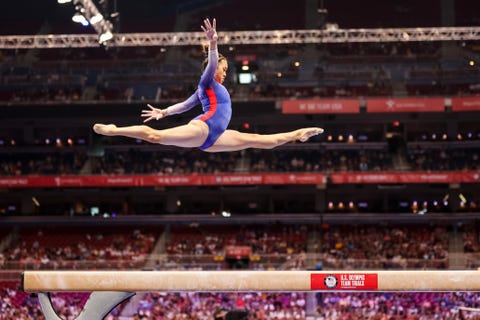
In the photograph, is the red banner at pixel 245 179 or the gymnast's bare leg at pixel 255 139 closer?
the gymnast's bare leg at pixel 255 139

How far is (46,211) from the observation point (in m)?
29.6

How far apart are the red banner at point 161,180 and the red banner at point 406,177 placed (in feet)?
2.86

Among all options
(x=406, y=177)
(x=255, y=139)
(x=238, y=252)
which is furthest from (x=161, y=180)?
(x=255, y=139)

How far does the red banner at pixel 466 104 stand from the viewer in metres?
24.8

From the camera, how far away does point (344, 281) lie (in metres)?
7.71

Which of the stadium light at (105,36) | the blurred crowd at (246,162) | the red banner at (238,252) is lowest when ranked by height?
the red banner at (238,252)

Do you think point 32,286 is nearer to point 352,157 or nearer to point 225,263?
point 225,263

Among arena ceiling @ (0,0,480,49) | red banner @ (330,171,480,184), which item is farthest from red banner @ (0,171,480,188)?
arena ceiling @ (0,0,480,49)

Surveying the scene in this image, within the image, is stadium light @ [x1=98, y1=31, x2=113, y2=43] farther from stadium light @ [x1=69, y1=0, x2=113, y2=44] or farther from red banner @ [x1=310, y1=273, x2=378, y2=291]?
red banner @ [x1=310, y1=273, x2=378, y2=291]

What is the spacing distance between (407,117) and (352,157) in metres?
3.62

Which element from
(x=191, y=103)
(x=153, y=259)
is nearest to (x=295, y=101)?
(x=153, y=259)

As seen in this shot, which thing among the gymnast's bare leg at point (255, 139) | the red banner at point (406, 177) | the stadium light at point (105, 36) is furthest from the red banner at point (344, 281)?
the red banner at point (406, 177)

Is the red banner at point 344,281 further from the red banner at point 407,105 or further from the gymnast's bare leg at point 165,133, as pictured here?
the red banner at point 407,105

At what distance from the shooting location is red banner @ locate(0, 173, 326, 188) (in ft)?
85.0
